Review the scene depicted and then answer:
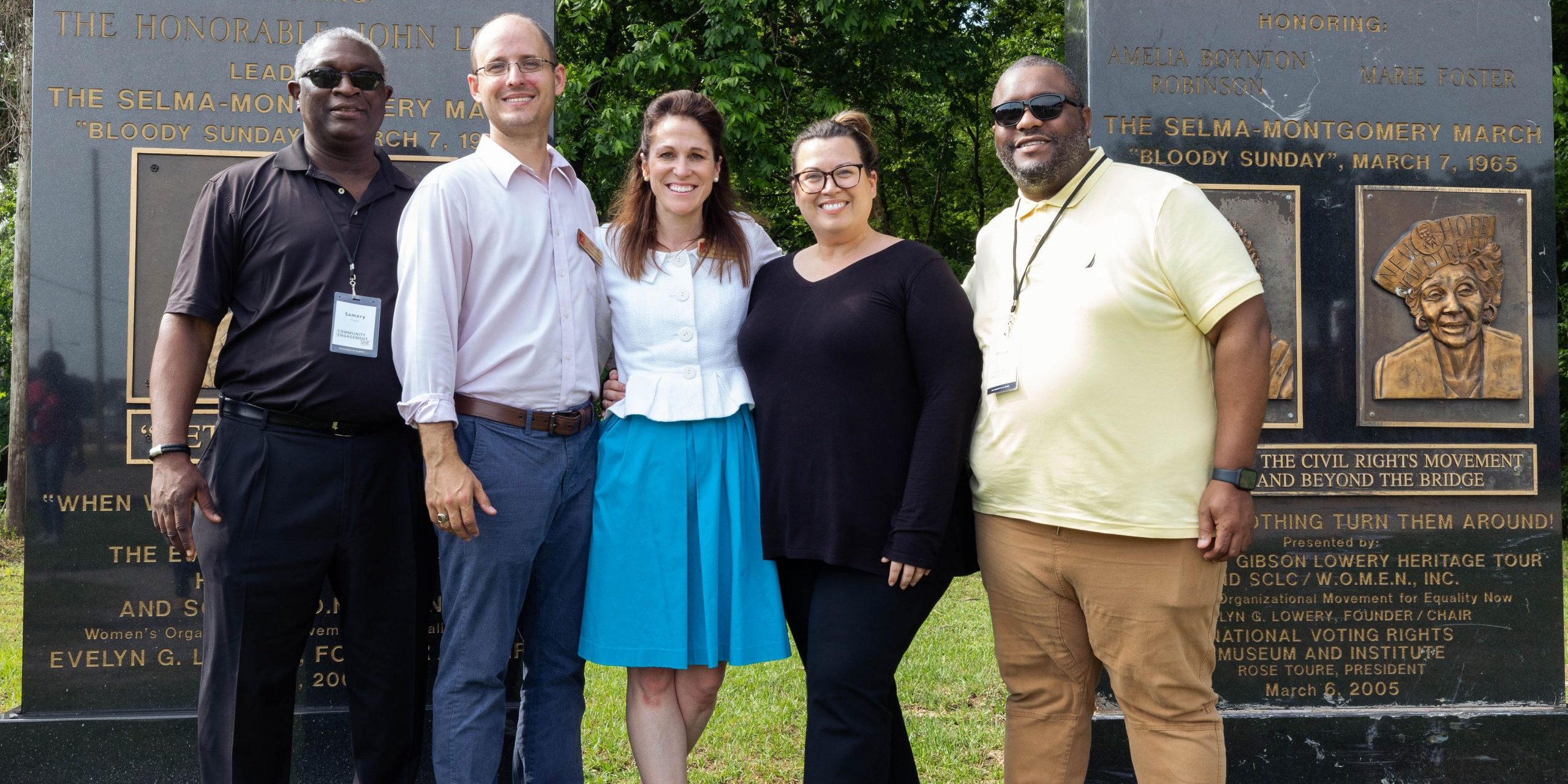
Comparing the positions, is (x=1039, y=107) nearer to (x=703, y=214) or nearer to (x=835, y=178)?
(x=835, y=178)

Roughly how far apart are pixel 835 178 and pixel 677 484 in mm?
903

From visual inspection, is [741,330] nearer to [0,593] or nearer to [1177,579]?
[1177,579]

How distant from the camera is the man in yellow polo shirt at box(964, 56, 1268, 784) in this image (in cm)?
293

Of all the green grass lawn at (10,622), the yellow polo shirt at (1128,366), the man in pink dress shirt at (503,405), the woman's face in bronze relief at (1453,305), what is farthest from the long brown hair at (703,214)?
the green grass lawn at (10,622)

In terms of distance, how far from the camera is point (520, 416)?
300 cm

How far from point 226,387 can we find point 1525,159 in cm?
474

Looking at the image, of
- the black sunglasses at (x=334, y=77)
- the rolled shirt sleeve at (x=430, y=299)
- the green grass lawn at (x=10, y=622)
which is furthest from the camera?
the green grass lawn at (x=10, y=622)

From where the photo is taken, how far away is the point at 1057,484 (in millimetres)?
2980

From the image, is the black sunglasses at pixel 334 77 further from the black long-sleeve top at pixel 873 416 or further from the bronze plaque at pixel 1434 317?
the bronze plaque at pixel 1434 317

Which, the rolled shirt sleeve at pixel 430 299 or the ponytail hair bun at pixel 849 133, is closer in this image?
the rolled shirt sleeve at pixel 430 299

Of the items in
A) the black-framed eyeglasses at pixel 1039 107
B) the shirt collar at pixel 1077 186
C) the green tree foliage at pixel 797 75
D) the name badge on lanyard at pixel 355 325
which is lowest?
the name badge on lanyard at pixel 355 325

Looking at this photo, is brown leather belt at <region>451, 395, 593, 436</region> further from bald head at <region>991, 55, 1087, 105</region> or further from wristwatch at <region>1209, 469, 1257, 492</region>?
wristwatch at <region>1209, 469, 1257, 492</region>

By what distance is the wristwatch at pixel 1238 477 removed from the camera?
9.61 feet

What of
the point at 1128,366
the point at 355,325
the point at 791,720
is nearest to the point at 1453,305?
the point at 1128,366
